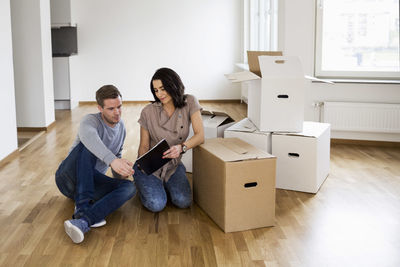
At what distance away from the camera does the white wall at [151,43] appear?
353 inches

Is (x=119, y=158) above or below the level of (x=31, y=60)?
below

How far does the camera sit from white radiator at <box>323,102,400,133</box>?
5.44m

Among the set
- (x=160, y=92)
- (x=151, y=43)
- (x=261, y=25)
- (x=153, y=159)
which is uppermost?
(x=261, y=25)

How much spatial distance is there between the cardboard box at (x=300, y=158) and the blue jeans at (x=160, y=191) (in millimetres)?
779

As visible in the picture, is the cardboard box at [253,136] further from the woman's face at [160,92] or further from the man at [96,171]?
the man at [96,171]

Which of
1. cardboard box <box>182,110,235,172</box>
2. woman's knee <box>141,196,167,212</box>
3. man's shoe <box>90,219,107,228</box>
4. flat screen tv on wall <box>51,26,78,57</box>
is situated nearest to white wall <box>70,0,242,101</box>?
flat screen tv on wall <box>51,26,78,57</box>

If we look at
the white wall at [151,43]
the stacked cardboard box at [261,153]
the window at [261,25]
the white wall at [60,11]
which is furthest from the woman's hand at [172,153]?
the white wall at [151,43]

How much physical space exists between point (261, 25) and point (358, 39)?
2276 mm

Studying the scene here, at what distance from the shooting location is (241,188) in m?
3.11

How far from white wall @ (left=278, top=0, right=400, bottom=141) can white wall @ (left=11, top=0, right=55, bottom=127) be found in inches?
110

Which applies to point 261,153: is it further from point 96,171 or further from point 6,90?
point 6,90

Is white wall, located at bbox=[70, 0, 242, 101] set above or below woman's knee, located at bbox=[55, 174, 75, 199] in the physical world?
above

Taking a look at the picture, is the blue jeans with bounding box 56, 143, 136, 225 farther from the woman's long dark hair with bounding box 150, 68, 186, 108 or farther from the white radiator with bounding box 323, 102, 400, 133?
the white radiator with bounding box 323, 102, 400, 133

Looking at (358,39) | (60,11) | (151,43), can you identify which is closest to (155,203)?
(358,39)
